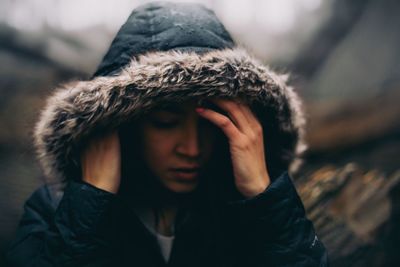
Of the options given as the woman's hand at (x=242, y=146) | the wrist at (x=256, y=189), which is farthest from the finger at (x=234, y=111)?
the wrist at (x=256, y=189)

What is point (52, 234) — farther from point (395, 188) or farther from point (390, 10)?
point (390, 10)

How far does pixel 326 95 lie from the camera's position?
322 centimetres

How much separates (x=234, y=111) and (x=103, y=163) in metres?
0.37

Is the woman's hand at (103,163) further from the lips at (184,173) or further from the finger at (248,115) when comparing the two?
the finger at (248,115)

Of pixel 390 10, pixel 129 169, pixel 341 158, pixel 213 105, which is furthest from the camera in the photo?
pixel 390 10

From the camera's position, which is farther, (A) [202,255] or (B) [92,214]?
(A) [202,255]

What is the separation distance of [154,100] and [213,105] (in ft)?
0.61

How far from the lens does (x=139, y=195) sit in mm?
1369

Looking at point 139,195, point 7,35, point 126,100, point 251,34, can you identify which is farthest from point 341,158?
point 7,35

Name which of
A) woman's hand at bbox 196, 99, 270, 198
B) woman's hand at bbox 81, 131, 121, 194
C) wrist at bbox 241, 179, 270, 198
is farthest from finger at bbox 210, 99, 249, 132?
woman's hand at bbox 81, 131, 121, 194

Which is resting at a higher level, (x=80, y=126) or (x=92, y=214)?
(x=80, y=126)

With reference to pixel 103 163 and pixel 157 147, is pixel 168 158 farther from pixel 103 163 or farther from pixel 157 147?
pixel 103 163

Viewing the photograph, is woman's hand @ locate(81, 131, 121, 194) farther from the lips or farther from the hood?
the lips

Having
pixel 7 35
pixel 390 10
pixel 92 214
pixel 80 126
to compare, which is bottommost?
pixel 7 35
